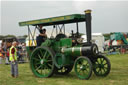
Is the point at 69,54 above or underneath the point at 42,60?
above

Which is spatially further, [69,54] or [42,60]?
[42,60]

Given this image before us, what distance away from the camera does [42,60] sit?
7.66 m

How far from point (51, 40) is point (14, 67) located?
1.64 metres

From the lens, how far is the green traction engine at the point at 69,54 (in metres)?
6.73

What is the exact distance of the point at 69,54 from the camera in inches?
281

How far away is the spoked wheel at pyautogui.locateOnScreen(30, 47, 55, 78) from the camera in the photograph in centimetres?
739

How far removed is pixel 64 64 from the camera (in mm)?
7152

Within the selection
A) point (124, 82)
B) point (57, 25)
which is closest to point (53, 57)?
point (57, 25)

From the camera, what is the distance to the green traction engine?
6.73 meters

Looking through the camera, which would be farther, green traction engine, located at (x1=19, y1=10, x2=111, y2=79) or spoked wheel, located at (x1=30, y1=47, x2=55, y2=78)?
spoked wheel, located at (x1=30, y1=47, x2=55, y2=78)

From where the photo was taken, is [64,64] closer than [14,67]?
Yes

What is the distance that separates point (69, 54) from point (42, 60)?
110 cm

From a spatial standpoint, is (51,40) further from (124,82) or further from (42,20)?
(124,82)

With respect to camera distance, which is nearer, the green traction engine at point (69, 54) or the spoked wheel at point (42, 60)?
the green traction engine at point (69, 54)
